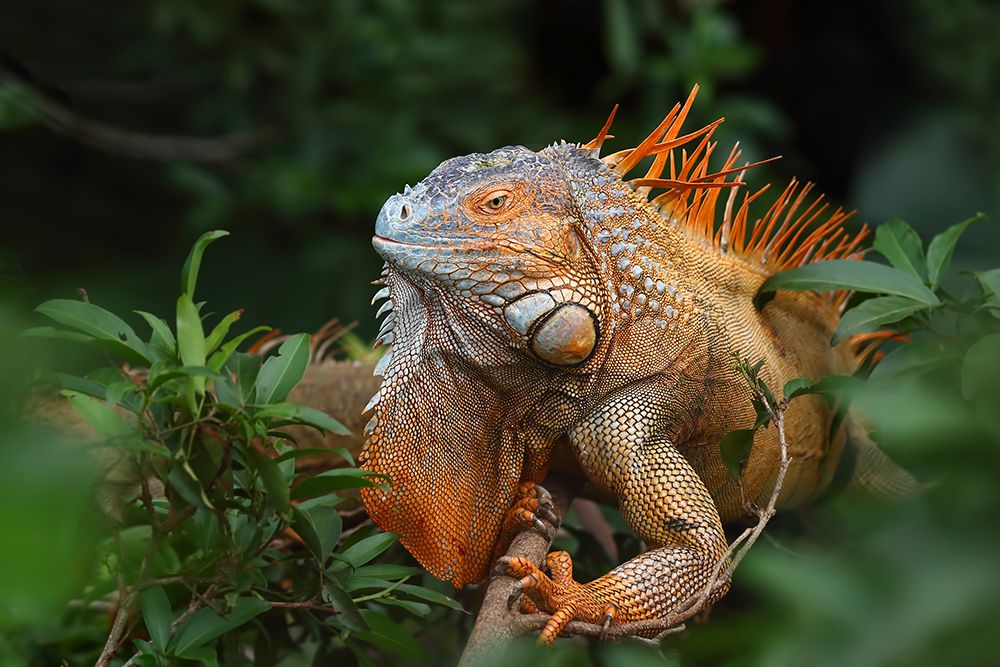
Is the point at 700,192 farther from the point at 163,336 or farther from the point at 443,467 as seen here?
the point at 163,336

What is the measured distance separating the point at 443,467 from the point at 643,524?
0.37 meters

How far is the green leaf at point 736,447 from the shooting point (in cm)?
189

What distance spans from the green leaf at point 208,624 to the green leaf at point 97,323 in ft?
1.32

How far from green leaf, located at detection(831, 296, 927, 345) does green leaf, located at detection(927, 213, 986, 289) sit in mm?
132

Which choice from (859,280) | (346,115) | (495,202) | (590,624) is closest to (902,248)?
(859,280)

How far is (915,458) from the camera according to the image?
34.2 inches

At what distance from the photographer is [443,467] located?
2004mm

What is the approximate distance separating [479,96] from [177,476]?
4.10 m

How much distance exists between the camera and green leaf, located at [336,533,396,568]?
5.73ft

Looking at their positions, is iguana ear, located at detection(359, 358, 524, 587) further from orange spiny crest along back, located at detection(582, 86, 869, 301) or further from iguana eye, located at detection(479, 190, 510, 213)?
orange spiny crest along back, located at detection(582, 86, 869, 301)

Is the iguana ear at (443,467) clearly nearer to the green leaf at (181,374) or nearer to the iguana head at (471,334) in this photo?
the iguana head at (471,334)

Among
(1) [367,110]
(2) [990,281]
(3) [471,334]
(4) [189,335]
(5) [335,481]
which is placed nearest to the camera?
→ (4) [189,335]

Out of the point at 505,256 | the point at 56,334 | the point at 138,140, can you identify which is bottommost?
the point at 56,334

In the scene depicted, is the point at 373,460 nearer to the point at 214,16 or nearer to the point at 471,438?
the point at 471,438
